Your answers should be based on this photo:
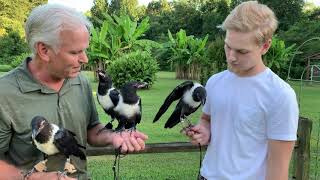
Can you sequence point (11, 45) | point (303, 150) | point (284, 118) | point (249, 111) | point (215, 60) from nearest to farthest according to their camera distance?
point (284, 118)
point (249, 111)
point (303, 150)
point (215, 60)
point (11, 45)

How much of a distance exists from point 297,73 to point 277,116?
27.1 meters

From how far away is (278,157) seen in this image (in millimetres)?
2029

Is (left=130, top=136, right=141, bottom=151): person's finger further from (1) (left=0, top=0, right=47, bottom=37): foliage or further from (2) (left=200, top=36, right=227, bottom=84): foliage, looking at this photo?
(1) (left=0, top=0, right=47, bottom=37): foliage

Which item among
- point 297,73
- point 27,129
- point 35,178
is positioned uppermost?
point 27,129

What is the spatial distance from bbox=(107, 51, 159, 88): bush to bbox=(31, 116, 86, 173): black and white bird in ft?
51.5

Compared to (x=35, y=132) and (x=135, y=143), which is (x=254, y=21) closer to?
(x=135, y=143)

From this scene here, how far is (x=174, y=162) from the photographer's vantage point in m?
6.59

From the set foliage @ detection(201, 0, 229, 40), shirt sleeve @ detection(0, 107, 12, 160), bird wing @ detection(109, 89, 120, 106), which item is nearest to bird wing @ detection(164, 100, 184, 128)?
bird wing @ detection(109, 89, 120, 106)

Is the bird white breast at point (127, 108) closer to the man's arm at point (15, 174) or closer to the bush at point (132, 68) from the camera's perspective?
the man's arm at point (15, 174)

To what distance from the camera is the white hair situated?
1890 mm

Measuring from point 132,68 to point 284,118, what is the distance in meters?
16.2

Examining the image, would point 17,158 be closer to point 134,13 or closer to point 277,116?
point 277,116

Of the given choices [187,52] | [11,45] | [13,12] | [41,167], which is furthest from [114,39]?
[13,12]

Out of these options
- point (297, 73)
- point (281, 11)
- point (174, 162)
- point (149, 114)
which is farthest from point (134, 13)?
point (174, 162)
